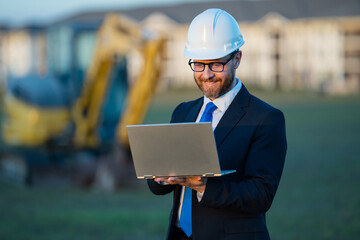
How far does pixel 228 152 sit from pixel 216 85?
0.32m

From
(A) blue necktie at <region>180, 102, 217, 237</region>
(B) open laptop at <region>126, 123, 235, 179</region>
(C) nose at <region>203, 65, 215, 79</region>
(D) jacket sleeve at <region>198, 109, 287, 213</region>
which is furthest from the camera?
(A) blue necktie at <region>180, 102, 217, 237</region>

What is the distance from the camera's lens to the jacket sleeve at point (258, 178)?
2.55 metres

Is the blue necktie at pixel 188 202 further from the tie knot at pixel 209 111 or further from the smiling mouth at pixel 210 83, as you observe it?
the smiling mouth at pixel 210 83

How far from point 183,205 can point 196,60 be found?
27.4 inches

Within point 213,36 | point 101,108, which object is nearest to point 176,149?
point 213,36

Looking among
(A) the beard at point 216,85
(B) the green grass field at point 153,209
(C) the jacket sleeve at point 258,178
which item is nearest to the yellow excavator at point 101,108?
(B) the green grass field at point 153,209

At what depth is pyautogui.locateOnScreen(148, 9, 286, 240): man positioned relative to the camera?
2564mm

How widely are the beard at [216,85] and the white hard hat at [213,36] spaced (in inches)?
4.2

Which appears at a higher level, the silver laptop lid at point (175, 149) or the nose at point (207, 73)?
the nose at point (207, 73)

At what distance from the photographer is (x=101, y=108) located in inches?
437

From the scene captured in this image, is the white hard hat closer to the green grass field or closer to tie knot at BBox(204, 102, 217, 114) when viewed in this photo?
tie knot at BBox(204, 102, 217, 114)

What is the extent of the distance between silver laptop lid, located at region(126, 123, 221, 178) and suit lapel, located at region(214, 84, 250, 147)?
25 cm

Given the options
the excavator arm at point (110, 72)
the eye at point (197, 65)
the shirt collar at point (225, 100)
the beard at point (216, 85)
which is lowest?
the excavator arm at point (110, 72)

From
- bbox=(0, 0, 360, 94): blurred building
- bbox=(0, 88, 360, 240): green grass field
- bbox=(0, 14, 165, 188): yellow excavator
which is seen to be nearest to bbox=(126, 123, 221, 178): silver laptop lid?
bbox=(0, 88, 360, 240): green grass field
